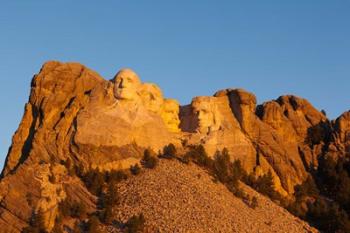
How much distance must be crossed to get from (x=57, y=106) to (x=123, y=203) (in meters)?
13.3

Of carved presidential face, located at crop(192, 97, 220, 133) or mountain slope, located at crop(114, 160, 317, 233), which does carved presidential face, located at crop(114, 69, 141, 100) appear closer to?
carved presidential face, located at crop(192, 97, 220, 133)

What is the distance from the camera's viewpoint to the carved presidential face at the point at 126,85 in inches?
2906

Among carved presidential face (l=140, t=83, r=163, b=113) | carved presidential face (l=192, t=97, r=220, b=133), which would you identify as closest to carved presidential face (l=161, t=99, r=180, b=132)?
carved presidential face (l=140, t=83, r=163, b=113)

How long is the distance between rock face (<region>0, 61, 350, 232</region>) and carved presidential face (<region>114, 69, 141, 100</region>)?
86mm

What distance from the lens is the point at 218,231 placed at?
2404 inches

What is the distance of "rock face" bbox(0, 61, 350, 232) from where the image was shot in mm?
67000

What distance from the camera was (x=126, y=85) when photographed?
243 ft

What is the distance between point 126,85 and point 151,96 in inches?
150

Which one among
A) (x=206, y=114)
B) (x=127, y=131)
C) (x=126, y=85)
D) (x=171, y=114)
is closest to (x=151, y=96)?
(x=171, y=114)

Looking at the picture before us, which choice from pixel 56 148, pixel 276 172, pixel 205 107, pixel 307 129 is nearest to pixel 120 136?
pixel 56 148

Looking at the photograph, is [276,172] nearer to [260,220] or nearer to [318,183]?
[318,183]

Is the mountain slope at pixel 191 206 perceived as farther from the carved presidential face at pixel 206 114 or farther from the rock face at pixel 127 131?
the carved presidential face at pixel 206 114

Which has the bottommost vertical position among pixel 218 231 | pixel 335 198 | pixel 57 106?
pixel 218 231

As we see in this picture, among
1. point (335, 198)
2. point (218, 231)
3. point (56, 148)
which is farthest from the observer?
point (335, 198)
